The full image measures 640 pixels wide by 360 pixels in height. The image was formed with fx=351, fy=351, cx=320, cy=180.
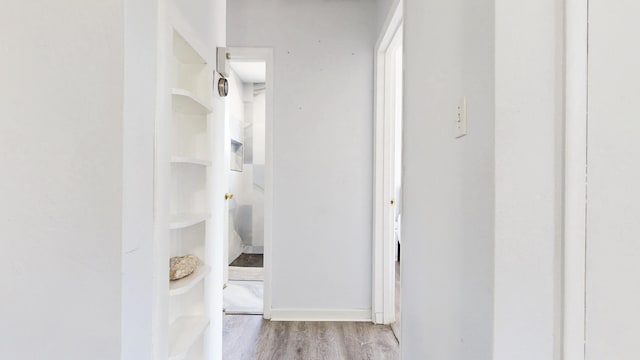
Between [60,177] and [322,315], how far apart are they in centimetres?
228

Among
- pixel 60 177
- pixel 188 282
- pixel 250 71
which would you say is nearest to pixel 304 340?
pixel 188 282

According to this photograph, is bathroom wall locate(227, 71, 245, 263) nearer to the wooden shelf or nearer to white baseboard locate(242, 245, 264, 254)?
white baseboard locate(242, 245, 264, 254)

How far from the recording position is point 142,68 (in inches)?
42.4

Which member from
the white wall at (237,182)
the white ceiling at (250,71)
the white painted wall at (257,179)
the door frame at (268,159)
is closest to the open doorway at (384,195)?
the door frame at (268,159)

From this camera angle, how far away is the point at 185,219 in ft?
4.70

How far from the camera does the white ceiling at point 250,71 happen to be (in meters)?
4.26

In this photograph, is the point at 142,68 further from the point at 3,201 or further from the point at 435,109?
the point at 435,109
